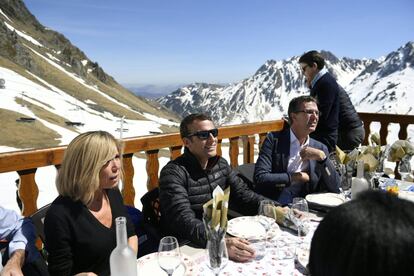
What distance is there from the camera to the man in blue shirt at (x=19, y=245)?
230cm

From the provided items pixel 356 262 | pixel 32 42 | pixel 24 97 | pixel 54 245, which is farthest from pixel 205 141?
pixel 32 42

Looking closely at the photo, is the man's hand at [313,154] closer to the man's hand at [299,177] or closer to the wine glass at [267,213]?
the man's hand at [299,177]

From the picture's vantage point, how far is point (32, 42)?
375 ft

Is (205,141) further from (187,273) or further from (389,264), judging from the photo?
(389,264)

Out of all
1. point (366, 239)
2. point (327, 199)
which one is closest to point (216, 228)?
point (366, 239)

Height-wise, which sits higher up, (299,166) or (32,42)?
(32,42)

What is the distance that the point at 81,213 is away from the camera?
2.46 metres

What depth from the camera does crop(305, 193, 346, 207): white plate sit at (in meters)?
2.89

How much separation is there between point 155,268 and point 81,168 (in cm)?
93

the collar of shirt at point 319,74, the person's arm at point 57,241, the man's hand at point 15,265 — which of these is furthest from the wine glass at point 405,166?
the man's hand at point 15,265

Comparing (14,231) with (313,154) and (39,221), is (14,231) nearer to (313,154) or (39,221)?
(39,221)

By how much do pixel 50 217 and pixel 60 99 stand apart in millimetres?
78290

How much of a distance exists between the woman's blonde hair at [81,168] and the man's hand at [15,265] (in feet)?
1.48

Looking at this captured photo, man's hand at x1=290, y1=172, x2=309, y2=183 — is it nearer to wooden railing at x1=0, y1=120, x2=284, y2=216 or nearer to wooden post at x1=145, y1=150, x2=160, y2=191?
wooden railing at x1=0, y1=120, x2=284, y2=216
